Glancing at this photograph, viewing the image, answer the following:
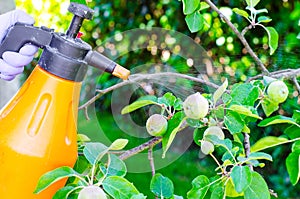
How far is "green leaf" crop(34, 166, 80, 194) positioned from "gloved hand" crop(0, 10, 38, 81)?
0.22 meters

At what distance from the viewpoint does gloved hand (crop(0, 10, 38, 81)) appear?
3.13 ft

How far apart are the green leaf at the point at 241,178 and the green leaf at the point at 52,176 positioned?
0.20 metres

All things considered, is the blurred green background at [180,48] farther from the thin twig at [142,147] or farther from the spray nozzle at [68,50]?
the spray nozzle at [68,50]

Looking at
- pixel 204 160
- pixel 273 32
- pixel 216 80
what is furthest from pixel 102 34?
pixel 273 32

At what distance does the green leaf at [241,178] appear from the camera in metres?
0.80

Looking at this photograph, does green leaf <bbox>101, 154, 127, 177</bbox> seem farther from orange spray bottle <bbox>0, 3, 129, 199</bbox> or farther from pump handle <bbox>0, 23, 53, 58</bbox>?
pump handle <bbox>0, 23, 53, 58</bbox>

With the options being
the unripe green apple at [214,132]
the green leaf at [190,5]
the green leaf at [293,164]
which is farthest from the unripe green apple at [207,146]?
the green leaf at [190,5]

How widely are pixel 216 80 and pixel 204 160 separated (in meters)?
1.82

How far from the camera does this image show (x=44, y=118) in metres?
0.86

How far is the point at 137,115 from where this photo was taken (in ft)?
4.17

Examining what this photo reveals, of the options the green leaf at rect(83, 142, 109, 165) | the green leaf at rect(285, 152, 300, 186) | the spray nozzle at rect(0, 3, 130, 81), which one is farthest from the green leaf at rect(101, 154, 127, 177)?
the green leaf at rect(285, 152, 300, 186)

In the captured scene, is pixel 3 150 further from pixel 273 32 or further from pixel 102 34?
pixel 102 34

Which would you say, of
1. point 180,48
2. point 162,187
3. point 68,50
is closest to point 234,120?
point 162,187

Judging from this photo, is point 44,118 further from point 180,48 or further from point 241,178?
point 180,48
